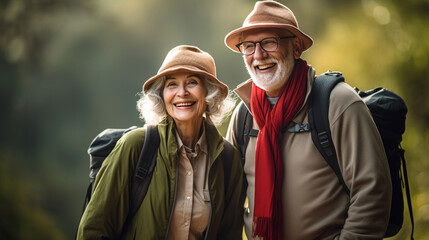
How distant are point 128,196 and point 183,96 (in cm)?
63

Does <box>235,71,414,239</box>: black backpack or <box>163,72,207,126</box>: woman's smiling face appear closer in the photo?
<box>235,71,414,239</box>: black backpack

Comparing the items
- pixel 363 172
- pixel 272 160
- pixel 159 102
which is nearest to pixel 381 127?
pixel 363 172

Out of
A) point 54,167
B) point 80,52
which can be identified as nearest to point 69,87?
point 80,52

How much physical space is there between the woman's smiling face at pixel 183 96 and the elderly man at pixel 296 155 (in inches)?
14.5

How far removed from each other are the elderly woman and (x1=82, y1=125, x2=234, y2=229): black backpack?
0.08 ft

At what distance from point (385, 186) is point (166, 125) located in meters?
1.23

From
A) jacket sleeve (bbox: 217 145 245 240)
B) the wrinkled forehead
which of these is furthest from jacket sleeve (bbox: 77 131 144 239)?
the wrinkled forehead

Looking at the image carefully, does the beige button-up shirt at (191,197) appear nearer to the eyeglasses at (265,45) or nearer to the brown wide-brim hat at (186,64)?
the brown wide-brim hat at (186,64)

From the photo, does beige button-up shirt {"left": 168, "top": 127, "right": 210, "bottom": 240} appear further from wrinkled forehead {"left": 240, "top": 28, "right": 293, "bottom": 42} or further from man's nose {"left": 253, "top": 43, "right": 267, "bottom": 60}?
wrinkled forehead {"left": 240, "top": 28, "right": 293, "bottom": 42}

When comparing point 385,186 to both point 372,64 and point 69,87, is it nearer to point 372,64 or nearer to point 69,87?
point 372,64

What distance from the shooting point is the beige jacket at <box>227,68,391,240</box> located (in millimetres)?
1895

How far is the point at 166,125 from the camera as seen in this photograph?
2148mm

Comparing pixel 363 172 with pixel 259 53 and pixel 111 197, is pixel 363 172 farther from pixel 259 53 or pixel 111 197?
pixel 111 197

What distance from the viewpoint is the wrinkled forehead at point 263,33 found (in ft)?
7.35
